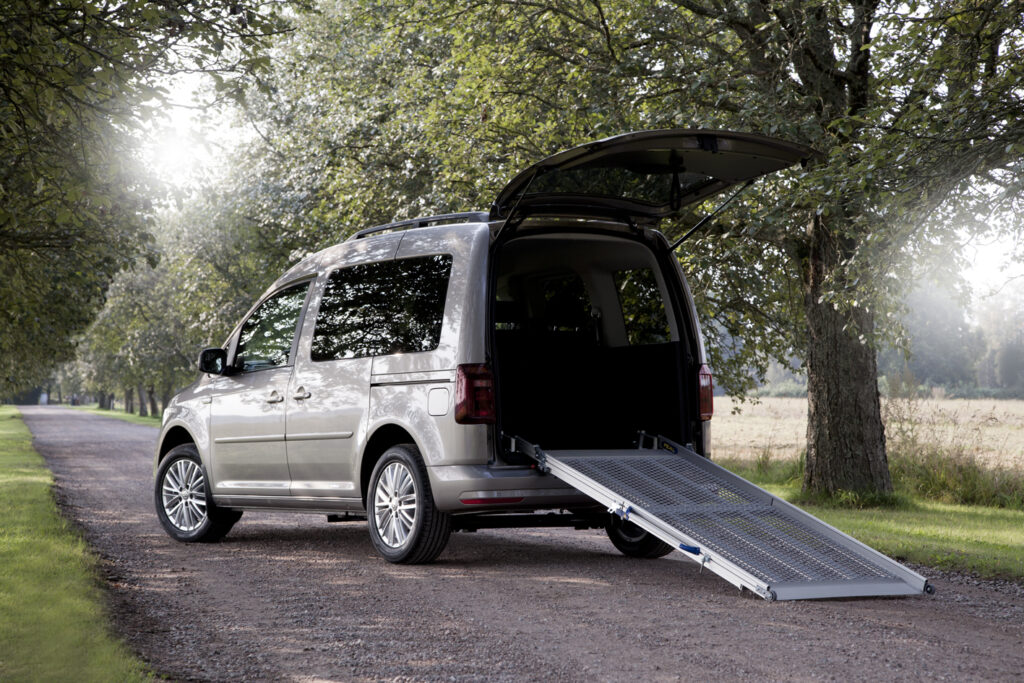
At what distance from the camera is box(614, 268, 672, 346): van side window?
7895mm

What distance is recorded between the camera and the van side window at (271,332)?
846 cm

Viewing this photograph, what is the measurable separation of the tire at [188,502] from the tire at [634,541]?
3221 mm

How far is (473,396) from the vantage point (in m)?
6.85

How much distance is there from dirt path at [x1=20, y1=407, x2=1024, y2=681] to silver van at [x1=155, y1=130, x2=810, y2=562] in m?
0.47

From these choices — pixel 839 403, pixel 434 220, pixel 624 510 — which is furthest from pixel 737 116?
pixel 624 510

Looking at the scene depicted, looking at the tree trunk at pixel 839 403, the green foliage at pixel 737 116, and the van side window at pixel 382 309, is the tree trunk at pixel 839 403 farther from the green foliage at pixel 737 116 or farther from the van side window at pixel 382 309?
the van side window at pixel 382 309

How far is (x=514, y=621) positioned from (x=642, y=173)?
328 cm

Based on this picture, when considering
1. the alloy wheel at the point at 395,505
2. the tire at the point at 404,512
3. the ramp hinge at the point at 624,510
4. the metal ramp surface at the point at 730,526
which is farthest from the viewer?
the alloy wheel at the point at 395,505

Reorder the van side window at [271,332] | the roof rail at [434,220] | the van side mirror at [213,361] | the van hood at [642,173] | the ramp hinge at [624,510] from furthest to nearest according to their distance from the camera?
1. the van side mirror at [213,361]
2. the van side window at [271,332]
3. the roof rail at [434,220]
4. the van hood at [642,173]
5. the ramp hinge at [624,510]

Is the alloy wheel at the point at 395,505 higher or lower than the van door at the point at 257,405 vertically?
lower

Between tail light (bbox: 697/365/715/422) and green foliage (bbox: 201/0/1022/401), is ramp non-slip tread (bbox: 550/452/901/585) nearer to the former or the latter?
tail light (bbox: 697/365/715/422)

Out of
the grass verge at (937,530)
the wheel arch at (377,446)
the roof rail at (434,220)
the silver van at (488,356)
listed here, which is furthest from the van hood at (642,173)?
the grass verge at (937,530)

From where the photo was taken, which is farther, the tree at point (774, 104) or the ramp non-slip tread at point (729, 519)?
the tree at point (774, 104)

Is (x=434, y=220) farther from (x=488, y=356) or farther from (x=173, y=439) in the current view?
(x=173, y=439)
